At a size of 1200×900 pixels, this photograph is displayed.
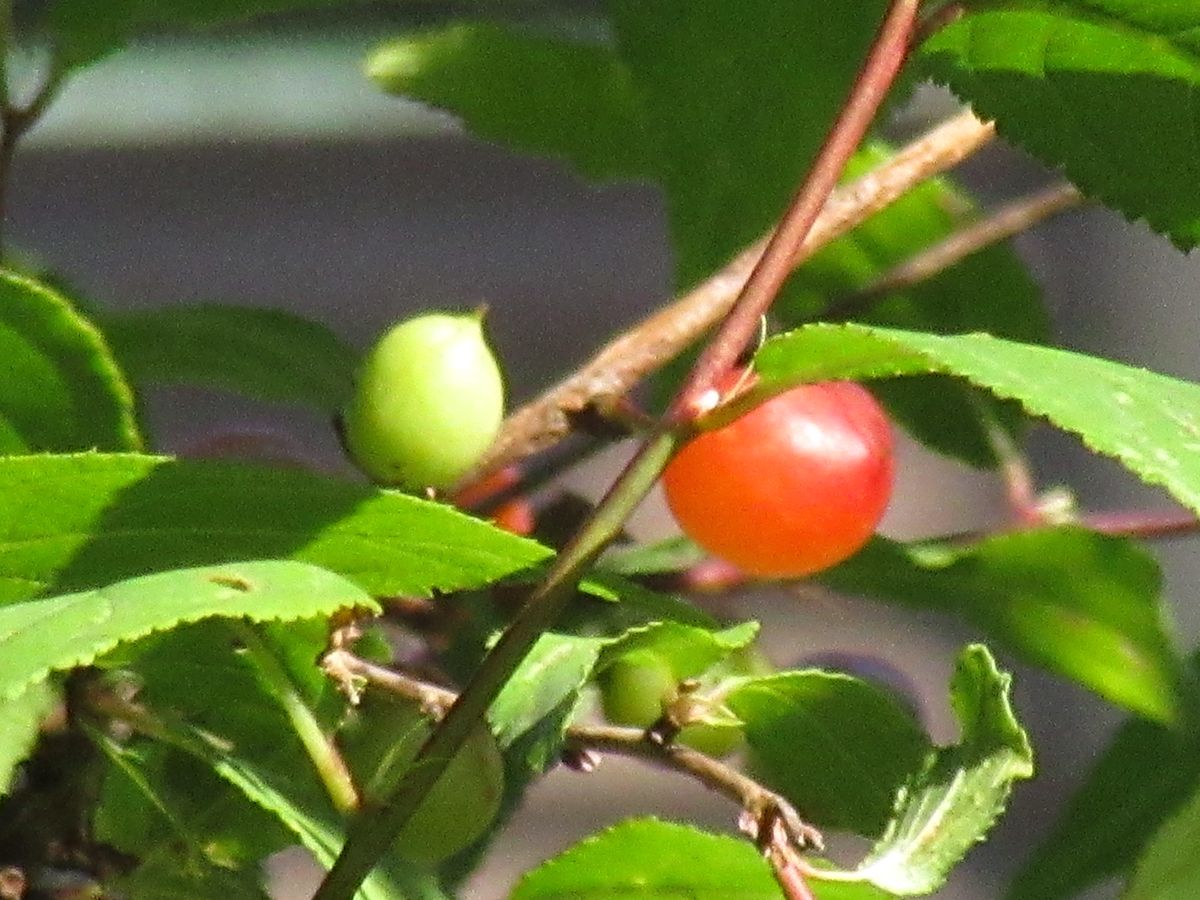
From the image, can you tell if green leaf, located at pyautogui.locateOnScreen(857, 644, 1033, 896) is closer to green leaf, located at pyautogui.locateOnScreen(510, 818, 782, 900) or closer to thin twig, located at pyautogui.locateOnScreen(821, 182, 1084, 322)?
green leaf, located at pyautogui.locateOnScreen(510, 818, 782, 900)

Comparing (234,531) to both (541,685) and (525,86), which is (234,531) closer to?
(541,685)

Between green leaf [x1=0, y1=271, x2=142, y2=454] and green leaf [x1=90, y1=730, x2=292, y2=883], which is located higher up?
green leaf [x1=0, y1=271, x2=142, y2=454]

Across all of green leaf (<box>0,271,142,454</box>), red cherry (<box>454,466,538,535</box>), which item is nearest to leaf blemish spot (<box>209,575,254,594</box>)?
green leaf (<box>0,271,142,454</box>)

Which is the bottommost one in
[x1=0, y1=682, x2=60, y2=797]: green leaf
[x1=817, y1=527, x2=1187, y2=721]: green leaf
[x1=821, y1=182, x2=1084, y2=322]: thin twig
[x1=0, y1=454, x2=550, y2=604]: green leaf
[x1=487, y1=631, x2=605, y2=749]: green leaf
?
[x1=817, y1=527, x2=1187, y2=721]: green leaf

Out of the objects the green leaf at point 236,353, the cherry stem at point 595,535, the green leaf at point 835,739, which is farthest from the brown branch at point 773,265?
the green leaf at point 236,353

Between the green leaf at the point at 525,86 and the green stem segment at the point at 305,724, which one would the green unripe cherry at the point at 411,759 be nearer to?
the green stem segment at the point at 305,724

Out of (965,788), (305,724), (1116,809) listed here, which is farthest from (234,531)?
(1116,809)
